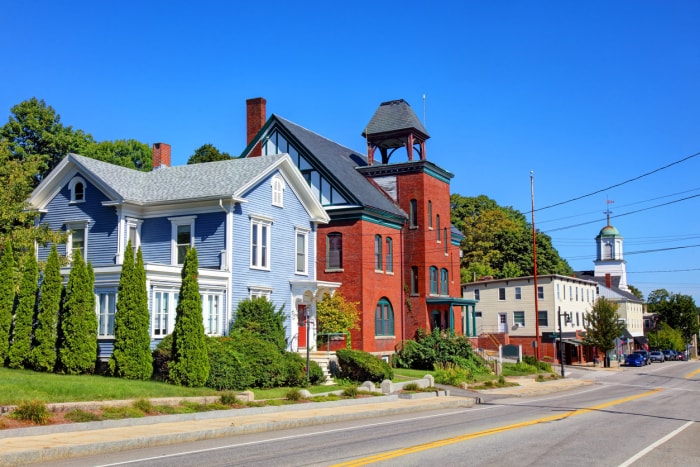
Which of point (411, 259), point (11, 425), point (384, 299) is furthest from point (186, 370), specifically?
point (411, 259)

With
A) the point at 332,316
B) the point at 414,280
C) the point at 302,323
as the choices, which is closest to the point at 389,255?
the point at 414,280

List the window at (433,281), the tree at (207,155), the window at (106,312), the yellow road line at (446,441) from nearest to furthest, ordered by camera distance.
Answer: the yellow road line at (446,441) → the window at (106,312) → the window at (433,281) → the tree at (207,155)

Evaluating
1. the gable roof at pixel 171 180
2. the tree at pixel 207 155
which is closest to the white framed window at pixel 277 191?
the gable roof at pixel 171 180

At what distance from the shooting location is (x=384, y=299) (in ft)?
141

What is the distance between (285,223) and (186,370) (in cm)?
1194

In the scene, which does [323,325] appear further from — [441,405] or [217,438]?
[217,438]

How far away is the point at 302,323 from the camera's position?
120 feet

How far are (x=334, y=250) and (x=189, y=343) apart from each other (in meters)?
17.8

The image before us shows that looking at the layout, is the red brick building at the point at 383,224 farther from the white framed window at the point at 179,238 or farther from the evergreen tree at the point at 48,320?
the evergreen tree at the point at 48,320

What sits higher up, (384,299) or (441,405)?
(384,299)

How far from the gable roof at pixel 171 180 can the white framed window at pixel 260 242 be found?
1892mm

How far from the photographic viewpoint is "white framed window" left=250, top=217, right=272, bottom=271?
32.5m

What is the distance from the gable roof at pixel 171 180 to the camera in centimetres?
3170

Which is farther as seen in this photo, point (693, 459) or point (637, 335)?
point (637, 335)
